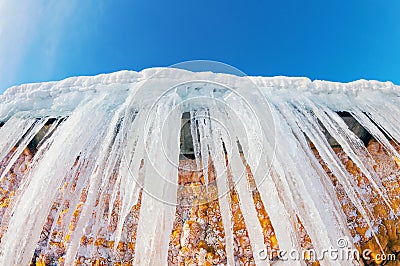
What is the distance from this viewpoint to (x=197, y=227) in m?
2.11

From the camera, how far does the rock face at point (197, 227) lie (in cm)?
203

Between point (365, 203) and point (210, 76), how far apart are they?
1.38 meters

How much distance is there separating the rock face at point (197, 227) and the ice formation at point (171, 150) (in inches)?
1.9

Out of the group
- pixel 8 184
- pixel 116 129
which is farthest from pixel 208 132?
pixel 8 184

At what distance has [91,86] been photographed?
2.30m

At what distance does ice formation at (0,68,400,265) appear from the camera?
1856 millimetres
